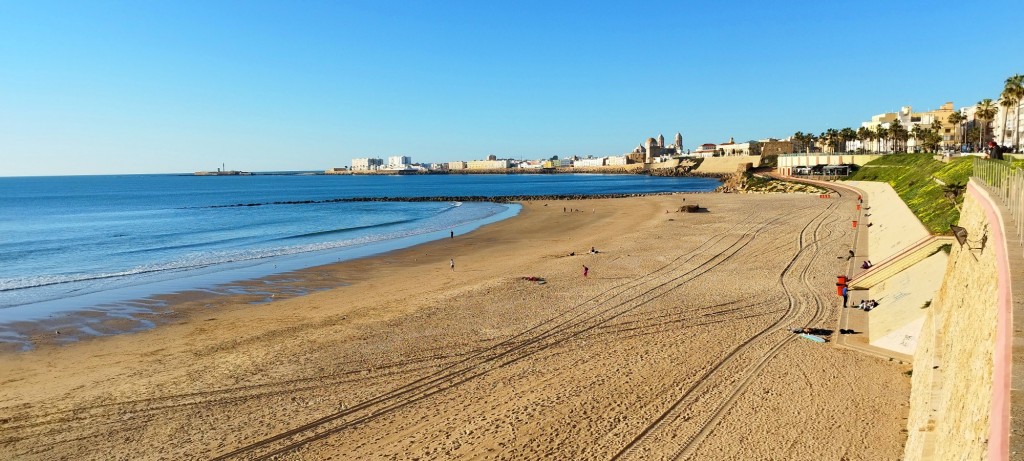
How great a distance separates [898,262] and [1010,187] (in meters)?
12.2

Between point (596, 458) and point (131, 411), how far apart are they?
10898mm

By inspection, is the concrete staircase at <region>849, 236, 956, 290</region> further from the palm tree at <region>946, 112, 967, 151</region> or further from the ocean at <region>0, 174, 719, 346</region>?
the palm tree at <region>946, 112, 967, 151</region>

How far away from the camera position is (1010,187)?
12.2 meters

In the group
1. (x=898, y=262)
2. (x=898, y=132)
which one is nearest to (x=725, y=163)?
(x=898, y=132)

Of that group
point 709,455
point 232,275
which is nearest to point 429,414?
point 709,455

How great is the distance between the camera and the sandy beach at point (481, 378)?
1218 centimetres

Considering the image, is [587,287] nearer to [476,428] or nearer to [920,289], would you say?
[920,289]

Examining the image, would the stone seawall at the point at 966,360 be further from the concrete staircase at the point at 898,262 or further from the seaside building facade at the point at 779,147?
the seaside building facade at the point at 779,147

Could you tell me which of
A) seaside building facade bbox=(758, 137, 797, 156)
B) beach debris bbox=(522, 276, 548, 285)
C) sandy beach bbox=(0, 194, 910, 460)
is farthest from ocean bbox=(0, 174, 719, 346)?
seaside building facade bbox=(758, 137, 797, 156)

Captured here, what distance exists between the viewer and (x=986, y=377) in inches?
281

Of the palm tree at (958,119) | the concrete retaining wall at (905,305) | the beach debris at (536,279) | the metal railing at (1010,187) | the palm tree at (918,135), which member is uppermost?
the palm tree at (958,119)

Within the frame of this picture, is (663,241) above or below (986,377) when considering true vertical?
below

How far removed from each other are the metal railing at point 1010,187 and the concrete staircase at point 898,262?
15.7ft

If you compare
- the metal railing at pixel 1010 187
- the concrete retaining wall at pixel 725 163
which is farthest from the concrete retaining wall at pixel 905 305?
the concrete retaining wall at pixel 725 163
